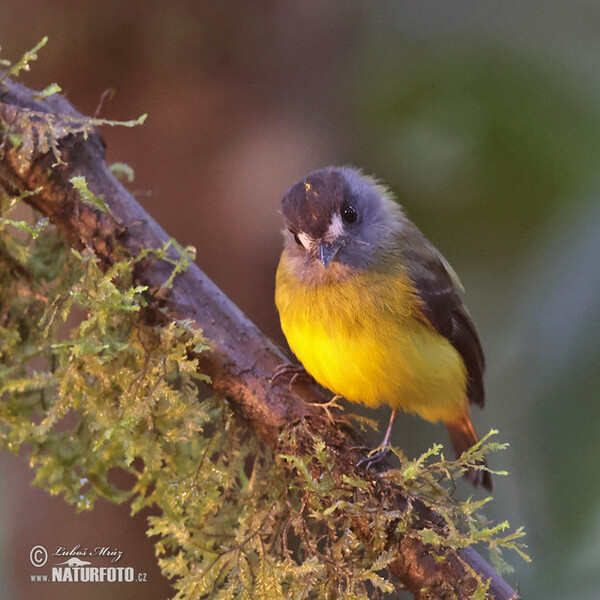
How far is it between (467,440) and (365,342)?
76 cm

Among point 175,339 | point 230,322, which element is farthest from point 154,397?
point 230,322

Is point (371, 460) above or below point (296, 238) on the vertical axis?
below

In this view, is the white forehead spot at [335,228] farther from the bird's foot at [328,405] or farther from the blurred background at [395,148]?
the blurred background at [395,148]

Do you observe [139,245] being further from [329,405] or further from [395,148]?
[395,148]

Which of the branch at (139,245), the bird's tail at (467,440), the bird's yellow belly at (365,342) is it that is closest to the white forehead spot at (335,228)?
the bird's yellow belly at (365,342)

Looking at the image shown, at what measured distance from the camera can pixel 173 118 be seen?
211 cm

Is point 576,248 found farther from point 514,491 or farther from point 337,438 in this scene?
point 337,438

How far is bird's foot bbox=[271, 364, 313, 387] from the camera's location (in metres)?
1.32

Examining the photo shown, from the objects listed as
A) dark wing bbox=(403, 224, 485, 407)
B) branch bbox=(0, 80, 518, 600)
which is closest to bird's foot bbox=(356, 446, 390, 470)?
branch bbox=(0, 80, 518, 600)

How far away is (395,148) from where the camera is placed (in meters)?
2.38

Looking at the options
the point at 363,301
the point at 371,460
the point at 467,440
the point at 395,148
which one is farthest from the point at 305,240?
the point at 395,148

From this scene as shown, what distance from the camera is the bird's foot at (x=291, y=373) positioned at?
132 centimetres

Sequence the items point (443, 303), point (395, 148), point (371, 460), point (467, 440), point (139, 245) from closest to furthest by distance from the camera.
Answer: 1. point (371, 460)
2. point (139, 245)
3. point (443, 303)
4. point (467, 440)
5. point (395, 148)

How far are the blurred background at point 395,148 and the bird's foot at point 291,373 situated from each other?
0.77 meters
